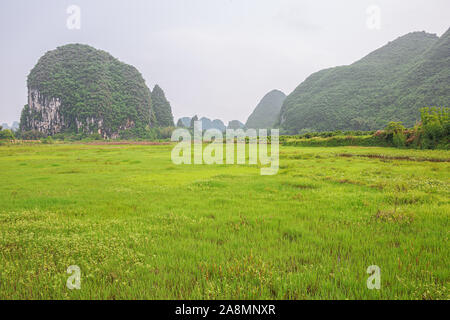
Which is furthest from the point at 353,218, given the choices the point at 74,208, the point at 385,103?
the point at 385,103

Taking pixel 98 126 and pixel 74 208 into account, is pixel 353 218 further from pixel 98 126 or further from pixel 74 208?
pixel 98 126

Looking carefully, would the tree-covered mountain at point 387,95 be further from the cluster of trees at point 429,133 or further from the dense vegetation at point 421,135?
the cluster of trees at point 429,133

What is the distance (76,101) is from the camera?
17200cm

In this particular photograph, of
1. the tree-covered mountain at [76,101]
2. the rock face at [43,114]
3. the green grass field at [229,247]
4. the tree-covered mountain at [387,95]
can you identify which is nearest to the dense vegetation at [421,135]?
the green grass field at [229,247]

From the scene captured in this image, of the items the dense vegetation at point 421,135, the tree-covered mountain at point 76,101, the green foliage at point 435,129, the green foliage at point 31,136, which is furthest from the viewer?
the tree-covered mountain at point 76,101

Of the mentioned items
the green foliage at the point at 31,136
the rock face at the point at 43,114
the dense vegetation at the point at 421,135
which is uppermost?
the rock face at the point at 43,114

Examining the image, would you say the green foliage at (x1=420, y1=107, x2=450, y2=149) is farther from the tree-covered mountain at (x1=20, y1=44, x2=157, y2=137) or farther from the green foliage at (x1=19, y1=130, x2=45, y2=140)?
the green foliage at (x1=19, y1=130, x2=45, y2=140)

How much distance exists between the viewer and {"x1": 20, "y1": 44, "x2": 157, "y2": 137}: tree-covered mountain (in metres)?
169

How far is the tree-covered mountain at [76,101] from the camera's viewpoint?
169 meters

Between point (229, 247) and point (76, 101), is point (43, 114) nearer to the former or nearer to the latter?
point (76, 101)

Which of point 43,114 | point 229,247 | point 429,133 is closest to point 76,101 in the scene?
point 43,114
